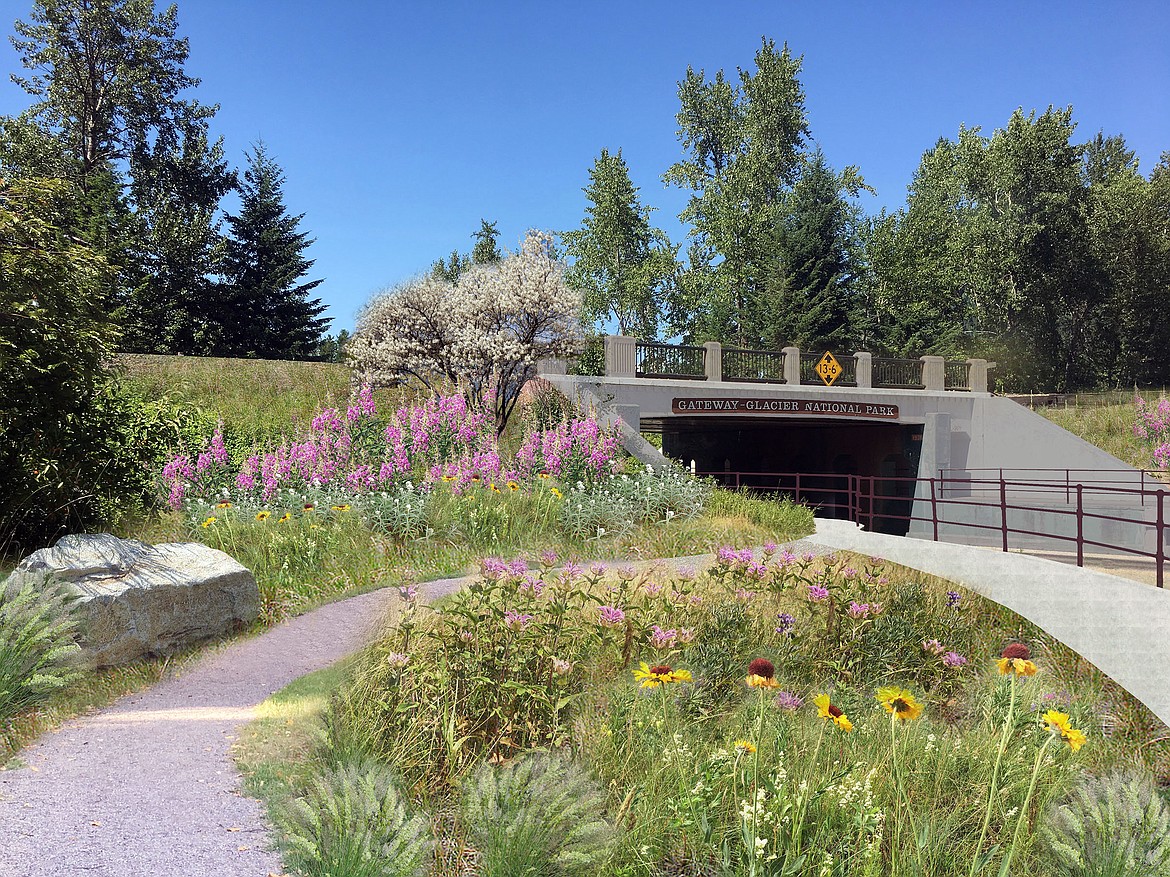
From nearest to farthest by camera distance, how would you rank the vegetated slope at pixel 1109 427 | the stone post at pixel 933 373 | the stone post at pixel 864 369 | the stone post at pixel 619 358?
the stone post at pixel 619 358, the stone post at pixel 864 369, the stone post at pixel 933 373, the vegetated slope at pixel 1109 427

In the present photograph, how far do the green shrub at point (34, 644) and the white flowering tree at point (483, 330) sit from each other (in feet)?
36.3

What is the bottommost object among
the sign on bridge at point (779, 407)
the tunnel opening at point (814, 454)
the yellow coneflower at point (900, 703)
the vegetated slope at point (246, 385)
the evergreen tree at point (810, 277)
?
the tunnel opening at point (814, 454)

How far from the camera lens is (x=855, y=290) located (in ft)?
140

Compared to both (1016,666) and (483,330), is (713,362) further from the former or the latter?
(1016,666)

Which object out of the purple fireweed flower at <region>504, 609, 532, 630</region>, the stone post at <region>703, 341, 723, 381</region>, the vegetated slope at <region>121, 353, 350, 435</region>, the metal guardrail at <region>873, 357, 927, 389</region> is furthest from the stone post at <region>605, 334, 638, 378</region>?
the purple fireweed flower at <region>504, 609, 532, 630</region>

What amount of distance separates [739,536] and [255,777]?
8470 millimetres

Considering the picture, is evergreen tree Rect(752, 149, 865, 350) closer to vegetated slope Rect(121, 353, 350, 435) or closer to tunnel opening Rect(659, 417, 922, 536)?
tunnel opening Rect(659, 417, 922, 536)

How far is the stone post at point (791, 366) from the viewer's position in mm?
25688

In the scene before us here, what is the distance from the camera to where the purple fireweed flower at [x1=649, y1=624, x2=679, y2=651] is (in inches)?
201

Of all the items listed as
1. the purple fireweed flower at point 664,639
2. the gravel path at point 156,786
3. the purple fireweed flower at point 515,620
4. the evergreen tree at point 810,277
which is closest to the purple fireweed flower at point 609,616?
the purple fireweed flower at point 664,639

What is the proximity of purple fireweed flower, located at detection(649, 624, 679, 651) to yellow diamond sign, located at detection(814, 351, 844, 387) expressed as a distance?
72.6 ft

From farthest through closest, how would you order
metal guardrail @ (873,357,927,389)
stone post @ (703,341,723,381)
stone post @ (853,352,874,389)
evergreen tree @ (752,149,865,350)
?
1. evergreen tree @ (752,149,865,350)
2. metal guardrail @ (873,357,927,389)
3. stone post @ (853,352,874,389)
4. stone post @ (703,341,723,381)

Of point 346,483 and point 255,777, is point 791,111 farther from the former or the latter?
point 255,777

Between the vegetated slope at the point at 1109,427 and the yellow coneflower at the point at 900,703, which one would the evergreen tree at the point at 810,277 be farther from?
the yellow coneflower at the point at 900,703
